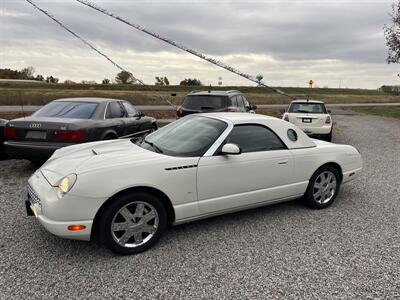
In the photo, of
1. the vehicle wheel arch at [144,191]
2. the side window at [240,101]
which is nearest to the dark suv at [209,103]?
the side window at [240,101]

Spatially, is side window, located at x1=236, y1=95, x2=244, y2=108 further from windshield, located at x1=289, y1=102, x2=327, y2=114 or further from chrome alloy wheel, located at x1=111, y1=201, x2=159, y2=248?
chrome alloy wheel, located at x1=111, y1=201, x2=159, y2=248

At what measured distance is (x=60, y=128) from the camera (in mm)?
5500

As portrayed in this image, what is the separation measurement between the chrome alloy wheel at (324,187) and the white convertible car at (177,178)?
1cm

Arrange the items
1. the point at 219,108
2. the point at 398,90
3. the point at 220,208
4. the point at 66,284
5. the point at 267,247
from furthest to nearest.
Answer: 1. the point at 398,90
2. the point at 219,108
3. the point at 220,208
4. the point at 267,247
5. the point at 66,284

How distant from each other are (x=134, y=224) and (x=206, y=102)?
19.5ft

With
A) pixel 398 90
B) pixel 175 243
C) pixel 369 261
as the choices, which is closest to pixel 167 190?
pixel 175 243

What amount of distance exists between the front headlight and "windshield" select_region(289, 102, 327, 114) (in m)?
9.14

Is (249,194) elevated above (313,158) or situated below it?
below

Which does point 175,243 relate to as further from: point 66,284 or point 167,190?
point 66,284

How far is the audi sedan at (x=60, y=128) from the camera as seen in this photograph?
217 inches

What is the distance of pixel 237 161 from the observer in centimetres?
372

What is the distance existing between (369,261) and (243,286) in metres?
1.40

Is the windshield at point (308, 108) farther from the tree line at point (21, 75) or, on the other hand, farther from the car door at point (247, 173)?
the tree line at point (21, 75)

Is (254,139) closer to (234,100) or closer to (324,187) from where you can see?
(324,187)
